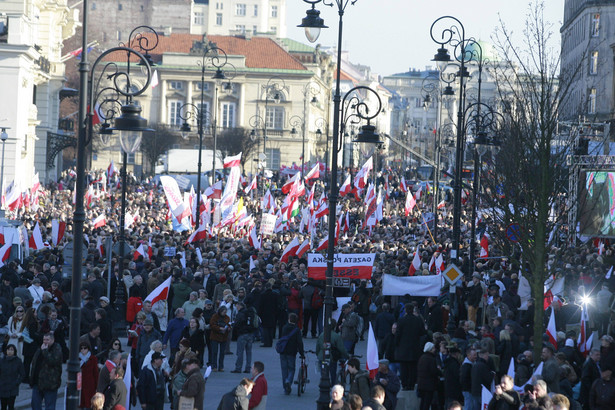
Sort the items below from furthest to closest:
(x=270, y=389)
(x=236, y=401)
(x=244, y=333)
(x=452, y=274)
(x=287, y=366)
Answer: (x=452, y=274) < (x=244, y=333) < (x=270, y=389) < (x=287, y=366) < (x=236, y=401)

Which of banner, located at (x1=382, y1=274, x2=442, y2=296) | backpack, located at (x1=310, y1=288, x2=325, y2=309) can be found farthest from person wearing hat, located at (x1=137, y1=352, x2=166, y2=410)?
backpack, located at (x1=310, y1=288, x2=325, y2=309)

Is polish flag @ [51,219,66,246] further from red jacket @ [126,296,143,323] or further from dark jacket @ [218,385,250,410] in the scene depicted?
dark jacket @ [218,385,250,410]

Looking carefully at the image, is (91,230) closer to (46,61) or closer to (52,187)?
(52,187)

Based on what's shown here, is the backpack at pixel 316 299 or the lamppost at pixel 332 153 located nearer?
the lamppost at pixel 332 153

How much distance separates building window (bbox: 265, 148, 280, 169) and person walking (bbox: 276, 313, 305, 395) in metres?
89.0

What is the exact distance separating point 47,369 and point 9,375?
48cm

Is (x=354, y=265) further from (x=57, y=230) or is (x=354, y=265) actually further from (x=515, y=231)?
(x=57, y=230)

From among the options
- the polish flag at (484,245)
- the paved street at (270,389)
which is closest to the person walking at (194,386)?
the paved street at (270,389)

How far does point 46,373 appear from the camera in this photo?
48.3 feet

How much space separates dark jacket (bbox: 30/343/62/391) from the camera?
14719 mm

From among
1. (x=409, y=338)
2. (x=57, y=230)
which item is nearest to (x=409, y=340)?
(x=409, y=338)

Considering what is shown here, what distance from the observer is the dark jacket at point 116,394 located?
13.1 m

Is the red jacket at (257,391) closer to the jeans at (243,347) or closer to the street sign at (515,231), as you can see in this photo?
the jeans at (243,347)

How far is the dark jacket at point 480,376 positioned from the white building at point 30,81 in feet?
131
